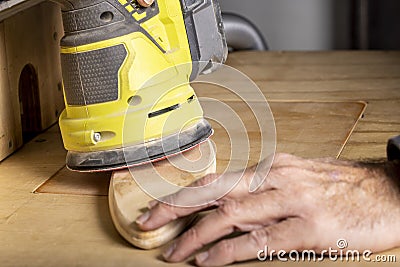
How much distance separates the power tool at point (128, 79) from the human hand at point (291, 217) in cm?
21

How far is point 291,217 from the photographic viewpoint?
108cm

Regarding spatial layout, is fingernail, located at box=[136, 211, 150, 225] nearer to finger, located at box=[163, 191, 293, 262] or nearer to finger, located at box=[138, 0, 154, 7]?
finger, located at box=[163, 191, 293, 262]

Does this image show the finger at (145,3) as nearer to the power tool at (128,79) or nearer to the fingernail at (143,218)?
the power tool at (128,79)

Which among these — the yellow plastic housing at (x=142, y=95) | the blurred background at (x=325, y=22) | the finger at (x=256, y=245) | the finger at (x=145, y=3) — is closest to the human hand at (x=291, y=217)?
the finger at (x=256, y=245)

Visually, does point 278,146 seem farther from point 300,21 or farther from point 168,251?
point 300,21

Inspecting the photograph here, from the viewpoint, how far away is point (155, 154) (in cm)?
133

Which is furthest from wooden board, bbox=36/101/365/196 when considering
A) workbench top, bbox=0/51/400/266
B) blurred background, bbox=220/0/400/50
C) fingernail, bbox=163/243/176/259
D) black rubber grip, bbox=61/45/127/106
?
blurred background, bbox=220/0/400/50

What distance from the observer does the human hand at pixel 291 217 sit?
42.0 inches

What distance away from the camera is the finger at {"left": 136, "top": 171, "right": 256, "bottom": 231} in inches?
44.4

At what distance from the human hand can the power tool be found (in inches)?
8.2

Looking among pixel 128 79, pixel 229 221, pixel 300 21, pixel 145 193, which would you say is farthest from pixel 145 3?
pixel 300 21

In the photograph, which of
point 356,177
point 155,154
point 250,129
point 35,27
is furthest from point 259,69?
point 356,177

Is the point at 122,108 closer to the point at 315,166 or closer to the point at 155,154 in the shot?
the point at 155,154

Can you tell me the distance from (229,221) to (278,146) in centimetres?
43
